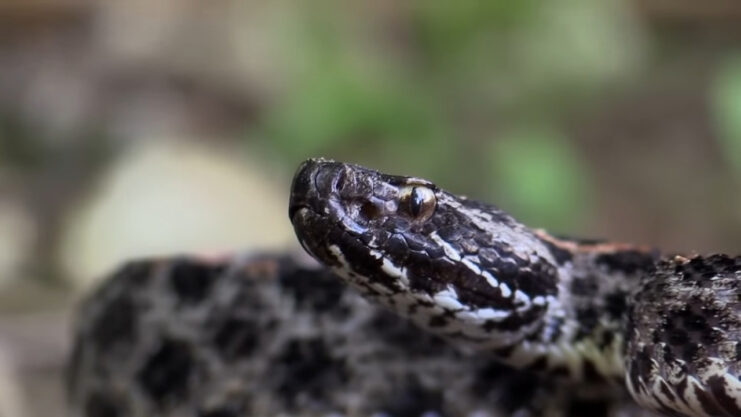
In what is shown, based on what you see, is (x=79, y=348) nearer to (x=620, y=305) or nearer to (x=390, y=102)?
(x=620, y=305)

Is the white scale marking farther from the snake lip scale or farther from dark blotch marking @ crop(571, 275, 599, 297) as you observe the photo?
dark blotch marking @ crop(571, 275, 599, 297)

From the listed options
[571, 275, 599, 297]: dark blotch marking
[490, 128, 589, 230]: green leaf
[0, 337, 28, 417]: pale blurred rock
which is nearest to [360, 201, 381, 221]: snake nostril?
[571, 275, 599, 297]: dark blotch marking

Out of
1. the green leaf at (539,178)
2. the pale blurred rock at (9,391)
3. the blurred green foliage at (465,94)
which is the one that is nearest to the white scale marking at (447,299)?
the pale blurred rock at (9,391)

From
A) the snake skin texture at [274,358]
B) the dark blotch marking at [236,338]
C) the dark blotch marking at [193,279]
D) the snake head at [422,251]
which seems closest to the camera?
the snake head at [422,251]

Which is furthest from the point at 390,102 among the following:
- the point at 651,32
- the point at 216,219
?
the point at 651,32

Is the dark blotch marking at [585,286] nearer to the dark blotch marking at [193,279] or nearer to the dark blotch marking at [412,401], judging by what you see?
the dark blotch marking at [412,401]

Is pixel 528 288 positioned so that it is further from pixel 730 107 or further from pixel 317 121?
pixel 317 121
